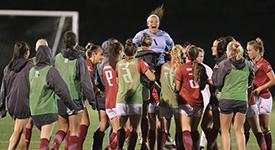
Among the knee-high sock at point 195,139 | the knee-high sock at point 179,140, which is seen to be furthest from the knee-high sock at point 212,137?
the knee-high sock at point 179,140

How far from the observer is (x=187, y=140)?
10.0 meters

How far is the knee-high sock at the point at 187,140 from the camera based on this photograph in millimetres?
10023

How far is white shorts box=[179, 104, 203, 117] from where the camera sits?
1008cm

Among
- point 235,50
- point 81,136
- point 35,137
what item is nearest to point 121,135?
point 81,136

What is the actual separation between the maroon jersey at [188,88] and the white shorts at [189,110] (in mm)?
51

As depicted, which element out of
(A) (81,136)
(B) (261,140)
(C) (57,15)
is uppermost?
(C) (57,15)

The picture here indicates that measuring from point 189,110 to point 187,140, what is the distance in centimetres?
37

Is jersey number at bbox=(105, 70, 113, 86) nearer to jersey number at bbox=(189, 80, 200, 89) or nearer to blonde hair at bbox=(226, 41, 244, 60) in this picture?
jersey number at bbox=(189, 80, 200, 89)

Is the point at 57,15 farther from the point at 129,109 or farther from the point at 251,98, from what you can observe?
the point at 129,109

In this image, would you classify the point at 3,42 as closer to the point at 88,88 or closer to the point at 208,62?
the point at 208,62

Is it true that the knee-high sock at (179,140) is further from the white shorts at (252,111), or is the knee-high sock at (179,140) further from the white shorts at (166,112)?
the white shorts at (252,111)


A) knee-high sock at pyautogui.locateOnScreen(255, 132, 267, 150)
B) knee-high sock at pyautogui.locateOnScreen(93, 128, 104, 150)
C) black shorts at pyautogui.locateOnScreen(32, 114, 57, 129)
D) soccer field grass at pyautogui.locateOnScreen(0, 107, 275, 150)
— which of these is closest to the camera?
black shorts at pyautogui.locateOnScreen(32, 114, 57, 129)

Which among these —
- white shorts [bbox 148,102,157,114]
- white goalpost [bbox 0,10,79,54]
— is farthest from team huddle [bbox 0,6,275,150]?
white goalpost [bbox 0,10,79,54]

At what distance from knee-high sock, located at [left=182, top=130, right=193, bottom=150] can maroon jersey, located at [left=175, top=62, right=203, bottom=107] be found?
35 cm
